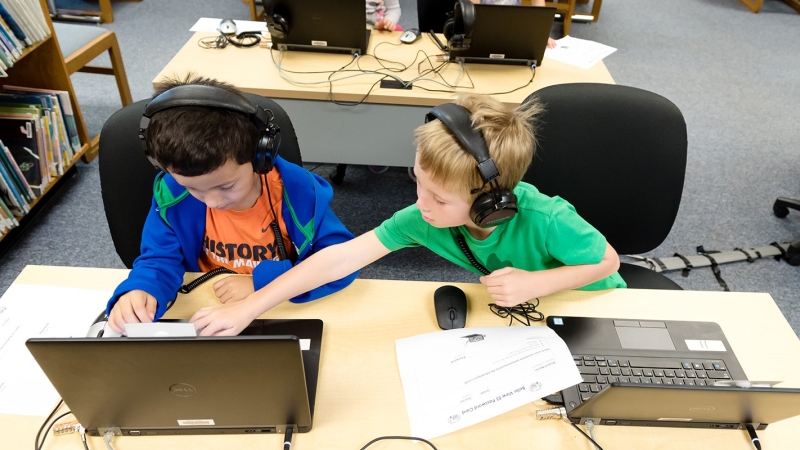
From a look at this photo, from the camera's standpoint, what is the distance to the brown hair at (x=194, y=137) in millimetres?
834

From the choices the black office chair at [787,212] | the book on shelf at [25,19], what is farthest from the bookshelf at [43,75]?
the black office chair at [787,212]

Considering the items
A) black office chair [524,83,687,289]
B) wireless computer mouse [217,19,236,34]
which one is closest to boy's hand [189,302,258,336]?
black office chair [524,83,687,289]

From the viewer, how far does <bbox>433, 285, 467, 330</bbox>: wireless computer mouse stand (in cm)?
87

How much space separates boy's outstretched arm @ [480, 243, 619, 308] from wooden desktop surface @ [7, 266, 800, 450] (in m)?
0.05

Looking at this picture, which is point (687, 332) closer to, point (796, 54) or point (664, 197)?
point (664, 197)

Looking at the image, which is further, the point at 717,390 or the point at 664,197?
the point at 664,197

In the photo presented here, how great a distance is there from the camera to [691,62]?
3.36 m

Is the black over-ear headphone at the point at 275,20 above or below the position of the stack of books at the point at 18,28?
above

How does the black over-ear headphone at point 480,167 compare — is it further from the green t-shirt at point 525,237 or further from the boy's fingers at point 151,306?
the boy's fingers at point 151,306

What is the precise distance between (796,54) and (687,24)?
764mm

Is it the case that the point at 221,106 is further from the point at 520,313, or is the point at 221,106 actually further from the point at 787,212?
the point at 787,212

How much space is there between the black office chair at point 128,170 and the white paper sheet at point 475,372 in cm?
54

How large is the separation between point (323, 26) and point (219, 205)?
39.3 inches

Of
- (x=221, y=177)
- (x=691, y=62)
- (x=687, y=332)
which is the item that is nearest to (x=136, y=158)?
(x=221, y=177)
